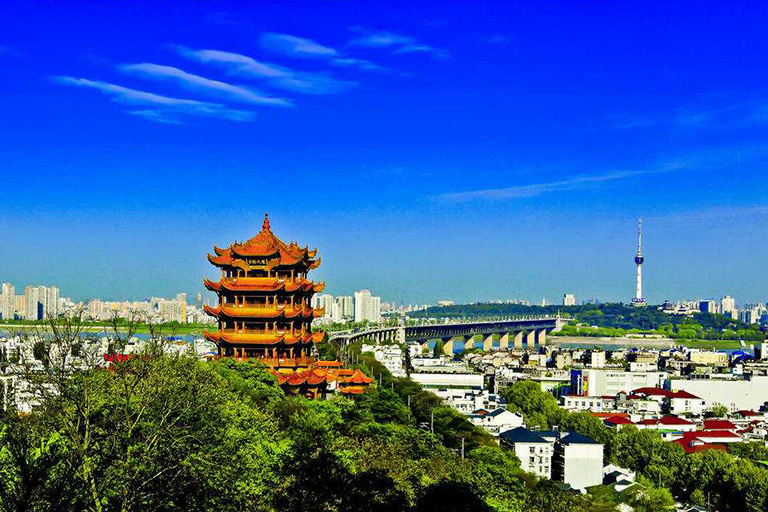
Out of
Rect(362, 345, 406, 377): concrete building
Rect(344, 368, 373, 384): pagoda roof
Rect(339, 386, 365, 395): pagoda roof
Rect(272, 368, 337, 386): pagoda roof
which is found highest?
Rect(272, 368, 337, 386): pagoda roof

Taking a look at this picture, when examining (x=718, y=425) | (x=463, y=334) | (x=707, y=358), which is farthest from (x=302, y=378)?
(x=463, y=334)

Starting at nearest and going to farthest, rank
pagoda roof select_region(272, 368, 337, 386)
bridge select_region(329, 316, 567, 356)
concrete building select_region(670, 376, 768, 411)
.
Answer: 1. pagoda roof select_region(272, 368, 337, 386)
2. concrete building select_region(670, 376, 768, 411)
3. bridge select_region(329, 316, 567, 356)

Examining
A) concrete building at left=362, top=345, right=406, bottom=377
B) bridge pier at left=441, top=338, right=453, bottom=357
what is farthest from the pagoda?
bridge pier at left=441, top=338, right=453, bottom=357

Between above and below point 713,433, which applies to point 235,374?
above

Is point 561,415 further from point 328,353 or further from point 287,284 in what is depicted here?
point 287,284

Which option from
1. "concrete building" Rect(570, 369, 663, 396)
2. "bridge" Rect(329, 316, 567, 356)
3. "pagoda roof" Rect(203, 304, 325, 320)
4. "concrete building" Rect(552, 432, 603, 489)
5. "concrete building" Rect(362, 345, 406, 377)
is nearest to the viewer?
"pagoda roof" Rect(203, 304, 325, 320)

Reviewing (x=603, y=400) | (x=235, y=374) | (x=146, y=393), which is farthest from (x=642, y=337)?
(x=146, y=393)

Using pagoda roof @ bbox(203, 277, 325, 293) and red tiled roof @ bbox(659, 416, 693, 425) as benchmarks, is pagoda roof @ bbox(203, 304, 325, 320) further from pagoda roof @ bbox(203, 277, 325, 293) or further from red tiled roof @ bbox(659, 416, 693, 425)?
red tiled roof @ bbox(659, 416, 693, 425)
